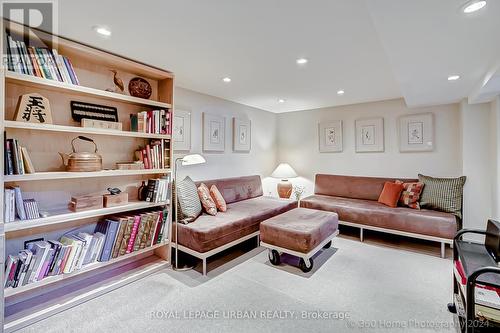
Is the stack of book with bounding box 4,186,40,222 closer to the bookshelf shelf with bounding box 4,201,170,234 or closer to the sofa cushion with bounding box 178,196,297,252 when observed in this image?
the bookshelf shelf with bounding box 4,201,170,234

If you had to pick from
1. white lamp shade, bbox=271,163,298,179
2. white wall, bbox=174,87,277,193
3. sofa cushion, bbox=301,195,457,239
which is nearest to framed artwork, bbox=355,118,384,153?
sofa cushion, bbox=301,195,457,239

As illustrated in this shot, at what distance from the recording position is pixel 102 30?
1.94 meters

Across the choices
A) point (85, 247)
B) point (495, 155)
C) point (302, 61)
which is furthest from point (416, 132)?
point (85, 247)

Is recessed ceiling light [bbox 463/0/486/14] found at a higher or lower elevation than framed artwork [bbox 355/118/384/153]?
higher

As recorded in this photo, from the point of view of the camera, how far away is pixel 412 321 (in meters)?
1.90

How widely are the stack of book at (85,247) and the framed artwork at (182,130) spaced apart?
1083 millimetres

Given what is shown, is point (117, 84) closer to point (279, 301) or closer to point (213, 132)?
point (213, 132)

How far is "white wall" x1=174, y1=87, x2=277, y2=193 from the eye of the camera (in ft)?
12.3

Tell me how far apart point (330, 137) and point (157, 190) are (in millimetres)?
3521

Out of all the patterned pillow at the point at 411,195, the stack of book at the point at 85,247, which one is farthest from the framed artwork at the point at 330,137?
the stack of book at the point at 85,247

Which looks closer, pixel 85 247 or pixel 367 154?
pixel 85 247

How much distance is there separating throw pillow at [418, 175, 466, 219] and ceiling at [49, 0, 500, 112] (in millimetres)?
1172

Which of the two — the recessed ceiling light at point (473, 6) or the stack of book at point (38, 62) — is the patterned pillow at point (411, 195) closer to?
the recessed ceiling light at point (473, 6)

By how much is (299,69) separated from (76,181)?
2.60 m
